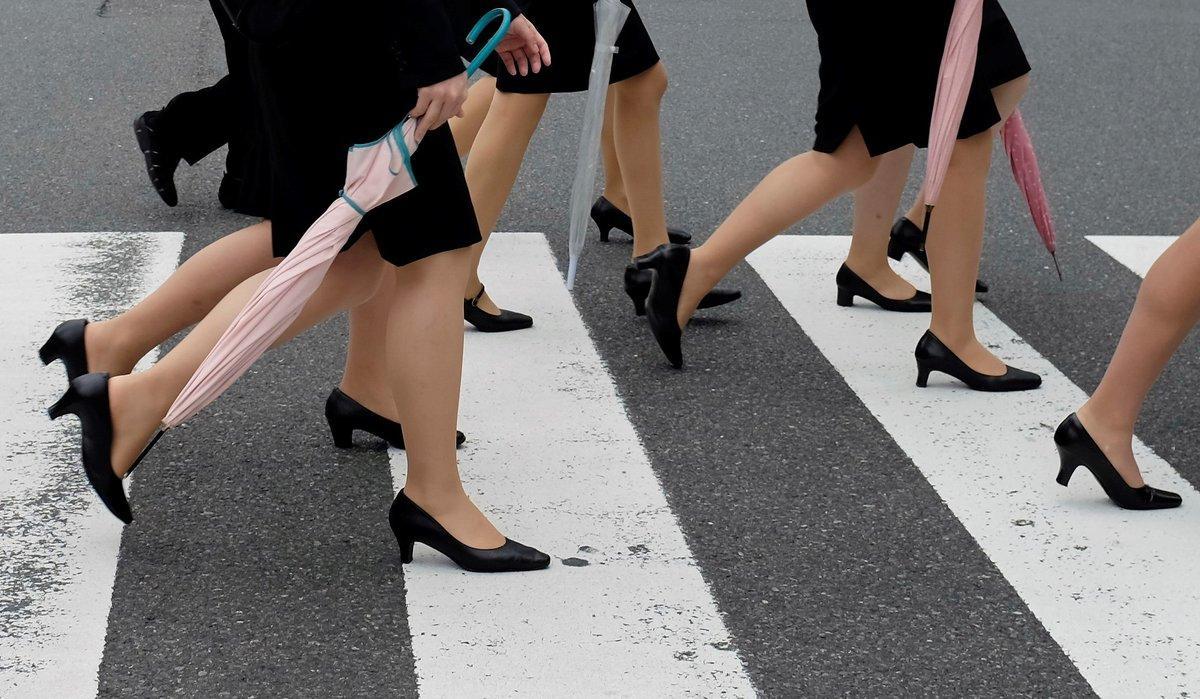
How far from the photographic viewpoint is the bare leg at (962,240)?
4359 mm

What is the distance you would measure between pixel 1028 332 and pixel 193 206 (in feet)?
10.3

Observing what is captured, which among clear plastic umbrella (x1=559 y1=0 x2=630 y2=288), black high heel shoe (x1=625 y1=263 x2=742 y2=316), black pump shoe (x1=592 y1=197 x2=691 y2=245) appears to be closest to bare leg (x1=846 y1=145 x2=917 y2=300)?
black high heel shoe (x1=625 y1=263 x2=742 y2=316)

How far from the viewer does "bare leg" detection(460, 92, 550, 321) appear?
4.81 meters

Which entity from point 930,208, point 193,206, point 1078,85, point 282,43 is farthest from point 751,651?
point 1078,85

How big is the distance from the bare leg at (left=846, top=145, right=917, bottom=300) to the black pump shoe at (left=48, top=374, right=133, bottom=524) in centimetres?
253

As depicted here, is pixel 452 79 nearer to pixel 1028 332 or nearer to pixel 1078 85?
pixel 1028 332

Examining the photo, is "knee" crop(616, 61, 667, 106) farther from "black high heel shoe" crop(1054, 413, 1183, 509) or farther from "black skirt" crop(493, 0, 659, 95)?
"black high heel shoe" crop(1054, 413, 1183, 509)

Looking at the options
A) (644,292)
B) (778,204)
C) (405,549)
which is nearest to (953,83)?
(778,204)

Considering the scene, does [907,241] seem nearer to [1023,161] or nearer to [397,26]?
[1023,161]

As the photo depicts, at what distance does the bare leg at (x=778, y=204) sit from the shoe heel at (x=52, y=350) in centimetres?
171

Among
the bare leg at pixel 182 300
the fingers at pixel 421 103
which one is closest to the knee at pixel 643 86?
the bare leg at pixel 182 300

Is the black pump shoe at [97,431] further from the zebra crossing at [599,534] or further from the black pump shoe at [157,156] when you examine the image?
the black pump shoe at [157,156]

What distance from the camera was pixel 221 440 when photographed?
4051 millimetres

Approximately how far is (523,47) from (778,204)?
1.19 meters
